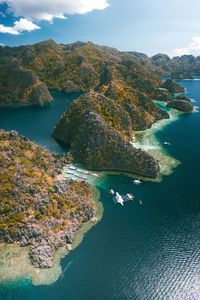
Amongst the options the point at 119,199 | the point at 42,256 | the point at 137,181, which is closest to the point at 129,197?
the point at 119,199

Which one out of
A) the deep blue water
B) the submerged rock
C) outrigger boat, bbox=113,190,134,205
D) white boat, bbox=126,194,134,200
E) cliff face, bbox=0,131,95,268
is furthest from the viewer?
white boat, bbox=126,194,134,200

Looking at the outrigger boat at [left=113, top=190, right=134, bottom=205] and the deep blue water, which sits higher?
the outrigger boat at [left=113, top=190, right=134, bottom=205]

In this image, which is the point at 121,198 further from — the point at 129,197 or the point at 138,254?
the point at 138,254

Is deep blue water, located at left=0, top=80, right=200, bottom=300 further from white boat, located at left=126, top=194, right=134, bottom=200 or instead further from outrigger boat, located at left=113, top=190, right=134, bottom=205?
white boat, located at left=126, top=194, right=134, bottom=200

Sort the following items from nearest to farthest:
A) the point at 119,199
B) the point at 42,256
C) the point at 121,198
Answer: the point at 42,256 → the point at 119,199 → the point at 121,198

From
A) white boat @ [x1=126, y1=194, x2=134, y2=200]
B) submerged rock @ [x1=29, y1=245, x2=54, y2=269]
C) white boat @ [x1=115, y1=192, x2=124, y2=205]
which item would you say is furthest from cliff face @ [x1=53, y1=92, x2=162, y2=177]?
submerged rock @ [x1=29, y1=245, x2=54, y2=269]
